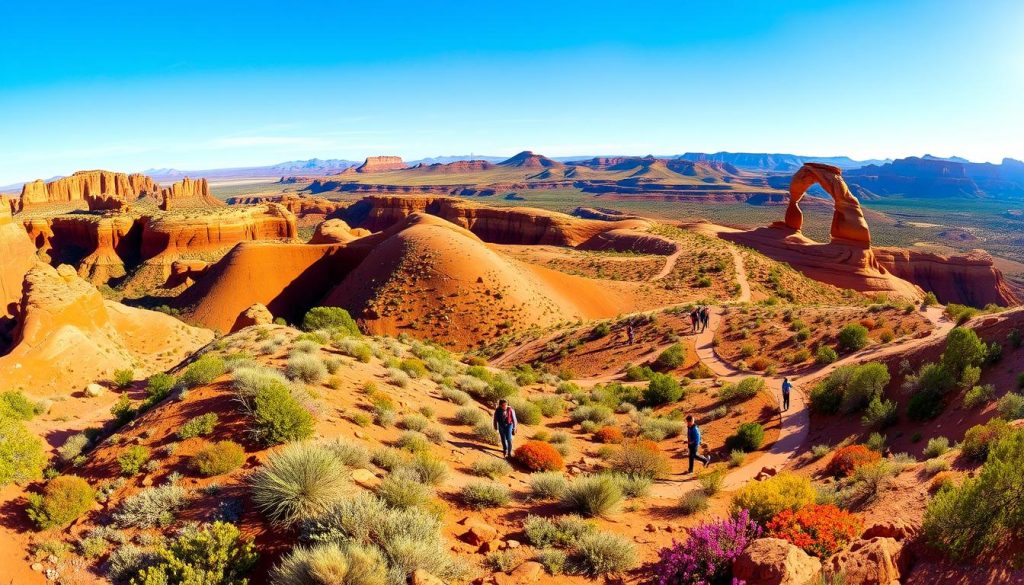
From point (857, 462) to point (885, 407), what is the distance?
13.9ft

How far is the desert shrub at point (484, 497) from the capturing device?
832 centimetres

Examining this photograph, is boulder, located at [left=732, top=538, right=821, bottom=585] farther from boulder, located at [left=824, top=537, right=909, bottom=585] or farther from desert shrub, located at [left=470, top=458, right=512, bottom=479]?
desert shrub, located at [left=470, top=458, right=512, bottom=479]

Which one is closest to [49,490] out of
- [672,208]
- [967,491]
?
[967,491]

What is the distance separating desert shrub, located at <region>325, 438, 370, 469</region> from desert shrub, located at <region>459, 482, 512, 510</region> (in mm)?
1674

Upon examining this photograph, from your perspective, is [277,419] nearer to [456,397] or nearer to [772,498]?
[456,397]

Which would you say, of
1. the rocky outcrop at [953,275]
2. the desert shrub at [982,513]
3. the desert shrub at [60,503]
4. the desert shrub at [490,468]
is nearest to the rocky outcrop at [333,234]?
the desert shrub at [490,468]

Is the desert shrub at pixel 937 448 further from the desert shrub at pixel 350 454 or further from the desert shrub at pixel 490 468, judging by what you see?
the desert shrub at pixel 350 454

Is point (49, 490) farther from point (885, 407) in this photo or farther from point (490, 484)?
point (885, 407)

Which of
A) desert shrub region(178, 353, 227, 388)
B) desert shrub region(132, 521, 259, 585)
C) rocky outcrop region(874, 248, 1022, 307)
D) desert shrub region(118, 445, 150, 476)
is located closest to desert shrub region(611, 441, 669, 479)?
desert shrub region(132, 521, 259, 585)

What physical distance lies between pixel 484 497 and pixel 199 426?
17.2ft

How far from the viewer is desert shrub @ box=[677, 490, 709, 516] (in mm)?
9047

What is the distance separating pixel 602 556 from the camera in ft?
22.4

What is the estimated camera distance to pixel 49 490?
763 centimetres

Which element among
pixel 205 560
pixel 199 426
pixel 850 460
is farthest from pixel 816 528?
pixel 199 426
